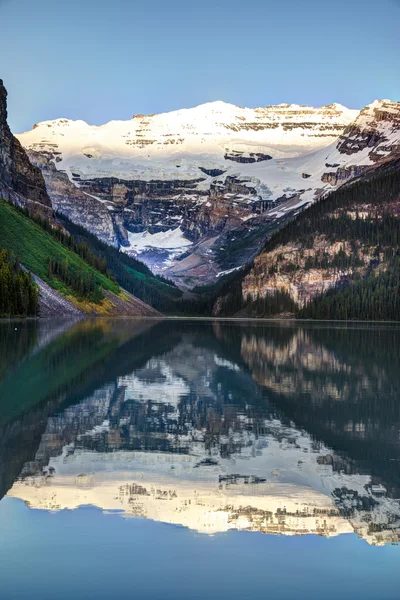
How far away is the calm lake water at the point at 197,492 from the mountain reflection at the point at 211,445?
0.21ft

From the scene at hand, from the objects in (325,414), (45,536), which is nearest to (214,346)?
(325,414)

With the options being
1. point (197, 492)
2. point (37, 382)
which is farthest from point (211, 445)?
point (37, 382)

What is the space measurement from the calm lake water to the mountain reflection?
64mm

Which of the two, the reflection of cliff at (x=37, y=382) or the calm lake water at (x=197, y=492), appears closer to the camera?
the calm lake water at (x=197, y=492)

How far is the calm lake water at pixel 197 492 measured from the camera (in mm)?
13094

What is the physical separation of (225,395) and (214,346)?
3675cm

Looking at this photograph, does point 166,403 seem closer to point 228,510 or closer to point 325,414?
point 325,414

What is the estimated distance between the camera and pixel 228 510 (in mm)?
16656

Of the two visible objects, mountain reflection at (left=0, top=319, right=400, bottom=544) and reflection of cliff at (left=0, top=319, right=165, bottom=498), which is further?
reflection of cliff at (left=0, top=319, right=165, bottom=498)

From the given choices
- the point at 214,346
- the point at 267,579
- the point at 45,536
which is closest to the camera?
the point at 267,579

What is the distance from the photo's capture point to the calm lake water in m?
13.1

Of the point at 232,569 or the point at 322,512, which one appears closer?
the point at 232,569

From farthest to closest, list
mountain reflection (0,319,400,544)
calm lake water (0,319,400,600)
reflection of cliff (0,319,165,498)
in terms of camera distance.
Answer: reflection of cliff (0,319,165,498) < mountain reflection (0,319,400,544) < calm lake water (0,319,400,600)

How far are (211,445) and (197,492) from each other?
5.92 m
